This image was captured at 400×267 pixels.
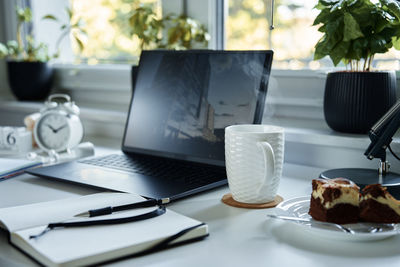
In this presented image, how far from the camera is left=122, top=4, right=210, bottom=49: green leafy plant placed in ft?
4.68

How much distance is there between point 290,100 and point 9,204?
2.54 ft

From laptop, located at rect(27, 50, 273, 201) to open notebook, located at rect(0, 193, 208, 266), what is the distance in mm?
140

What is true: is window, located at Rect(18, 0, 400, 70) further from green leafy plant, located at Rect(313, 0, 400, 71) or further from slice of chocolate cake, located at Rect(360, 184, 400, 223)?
slice of chocolate cake, located at Rect(360, 184, 400, 223)

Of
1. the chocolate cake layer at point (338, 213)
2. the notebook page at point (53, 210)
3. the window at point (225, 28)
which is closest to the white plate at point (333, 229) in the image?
the chocolate cake layer at point (338, 213)

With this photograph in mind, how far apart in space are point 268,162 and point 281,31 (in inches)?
32.8

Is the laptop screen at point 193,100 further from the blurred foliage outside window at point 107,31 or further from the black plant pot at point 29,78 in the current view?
the black plant pot at point 29,78

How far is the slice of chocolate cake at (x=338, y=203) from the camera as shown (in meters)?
0.68

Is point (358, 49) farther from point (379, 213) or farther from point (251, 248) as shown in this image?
point (251, 248)

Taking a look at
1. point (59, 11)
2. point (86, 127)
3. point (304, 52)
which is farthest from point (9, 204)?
point (59, 11)

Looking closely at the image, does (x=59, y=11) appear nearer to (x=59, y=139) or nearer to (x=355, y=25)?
(x=59, y=139)

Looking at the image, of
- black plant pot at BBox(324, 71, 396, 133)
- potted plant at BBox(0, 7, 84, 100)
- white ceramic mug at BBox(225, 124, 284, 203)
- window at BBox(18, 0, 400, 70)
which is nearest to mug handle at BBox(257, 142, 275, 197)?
white ceramic mug at BBox(225, 124, 284, 203)

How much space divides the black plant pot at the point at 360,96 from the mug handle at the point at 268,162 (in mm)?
328

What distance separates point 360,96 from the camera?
1002mm

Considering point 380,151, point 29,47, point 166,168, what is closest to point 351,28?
point 380,151
